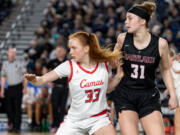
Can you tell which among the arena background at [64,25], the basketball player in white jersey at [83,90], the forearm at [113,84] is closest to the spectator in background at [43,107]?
the arena background at [64,25]

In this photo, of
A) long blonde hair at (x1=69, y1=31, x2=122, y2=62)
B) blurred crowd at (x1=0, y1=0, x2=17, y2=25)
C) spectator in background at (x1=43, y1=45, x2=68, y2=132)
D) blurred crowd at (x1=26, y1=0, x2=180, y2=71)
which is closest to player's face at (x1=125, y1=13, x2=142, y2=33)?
long blonde hair at (x1=69, y1=31, x2=122, y2=62)

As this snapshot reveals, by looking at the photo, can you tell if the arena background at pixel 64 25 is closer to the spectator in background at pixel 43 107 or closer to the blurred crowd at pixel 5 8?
the blurred crowd at pixel 5 8

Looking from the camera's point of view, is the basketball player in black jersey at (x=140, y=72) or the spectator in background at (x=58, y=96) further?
the spectator in background at (x=58, y=96)

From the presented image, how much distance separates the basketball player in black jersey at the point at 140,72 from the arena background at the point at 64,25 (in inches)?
331

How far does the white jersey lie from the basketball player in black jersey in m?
0.33

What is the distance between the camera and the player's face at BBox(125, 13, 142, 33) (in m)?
5.40

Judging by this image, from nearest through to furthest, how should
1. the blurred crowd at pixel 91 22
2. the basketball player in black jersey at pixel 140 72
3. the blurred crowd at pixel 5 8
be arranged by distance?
the basketball player in black jersey at pixel 140 72 → the blurred crowd at pixel 91 22 → the blurred crowd at pixel 5 8

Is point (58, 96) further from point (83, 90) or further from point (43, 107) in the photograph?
point (83, 90)

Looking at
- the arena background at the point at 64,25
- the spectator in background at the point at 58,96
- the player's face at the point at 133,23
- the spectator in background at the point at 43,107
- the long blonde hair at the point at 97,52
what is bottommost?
the spectator in background at the point at 43,107

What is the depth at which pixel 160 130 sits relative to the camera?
16.7ft

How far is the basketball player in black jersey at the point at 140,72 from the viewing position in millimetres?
5336

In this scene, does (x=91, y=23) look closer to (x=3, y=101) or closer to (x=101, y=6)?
(x=101, y=6)

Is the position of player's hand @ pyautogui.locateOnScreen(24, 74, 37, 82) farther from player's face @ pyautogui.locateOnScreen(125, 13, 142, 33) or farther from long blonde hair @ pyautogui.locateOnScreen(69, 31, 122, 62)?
player's face @ pyautogui.locateOnScreen(125, 13, 142, 33)

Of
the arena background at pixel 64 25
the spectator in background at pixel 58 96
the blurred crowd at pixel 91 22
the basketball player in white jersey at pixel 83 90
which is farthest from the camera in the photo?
the blurred crowd at pixel 91 22
